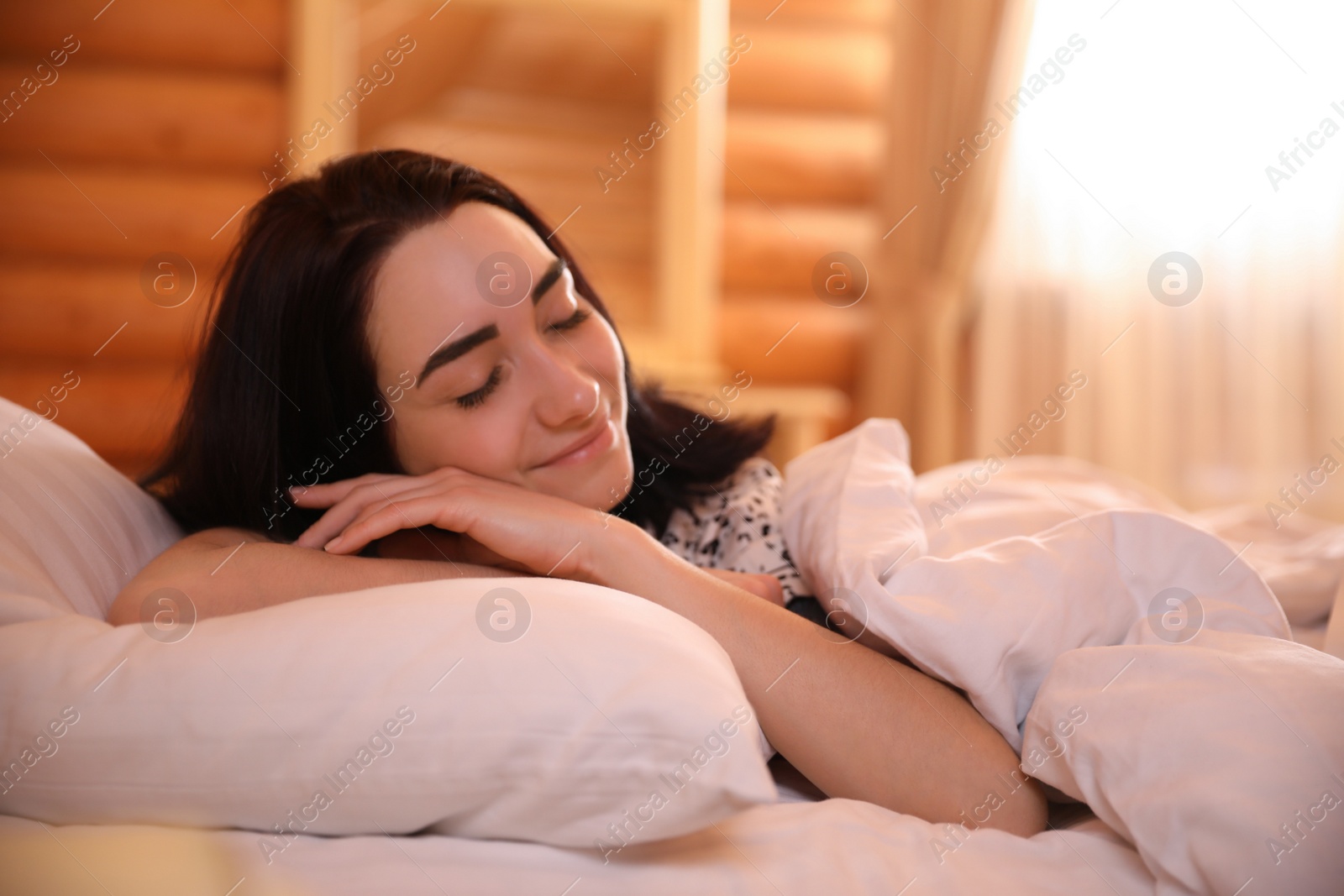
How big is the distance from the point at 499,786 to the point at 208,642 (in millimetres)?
250

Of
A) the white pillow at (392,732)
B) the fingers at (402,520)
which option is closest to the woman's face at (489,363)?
the fingers at (402,520)

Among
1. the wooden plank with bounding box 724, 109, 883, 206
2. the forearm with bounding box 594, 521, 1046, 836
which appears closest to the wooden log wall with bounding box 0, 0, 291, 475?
the wooden plank with bounding box 724, 109, 883, 206

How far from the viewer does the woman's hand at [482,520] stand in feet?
3.11

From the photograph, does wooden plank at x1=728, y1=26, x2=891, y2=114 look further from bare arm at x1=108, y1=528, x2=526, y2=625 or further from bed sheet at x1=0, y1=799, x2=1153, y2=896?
bed sheet at x1=0, y1=799, x2=1153, y2=896

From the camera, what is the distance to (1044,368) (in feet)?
8.94

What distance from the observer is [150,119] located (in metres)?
2.85

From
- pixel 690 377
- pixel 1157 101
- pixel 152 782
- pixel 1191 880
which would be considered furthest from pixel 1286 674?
pixel 690 377

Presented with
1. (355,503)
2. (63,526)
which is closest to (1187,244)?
(355,503)

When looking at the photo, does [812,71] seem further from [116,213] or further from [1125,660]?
[1125,660]

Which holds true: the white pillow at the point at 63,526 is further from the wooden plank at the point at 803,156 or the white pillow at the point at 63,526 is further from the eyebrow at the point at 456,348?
the wooden plank at the point at 803,156

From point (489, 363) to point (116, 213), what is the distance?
94.4 inches

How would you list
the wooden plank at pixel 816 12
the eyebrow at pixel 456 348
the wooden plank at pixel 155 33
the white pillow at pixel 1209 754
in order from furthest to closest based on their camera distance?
the wooden plank at pixel 816 12, the wooden plank at pixel 155 33, the eyebrow at pixel 456 348, the white pillow at pixel 1209 754

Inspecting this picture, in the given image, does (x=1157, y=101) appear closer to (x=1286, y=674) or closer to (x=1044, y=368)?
(x=1044, y=368)

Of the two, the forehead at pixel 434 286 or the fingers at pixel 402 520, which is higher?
the forehead at pixel 434 286
